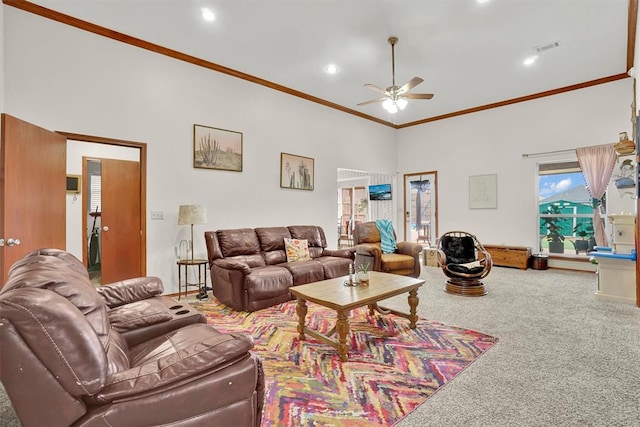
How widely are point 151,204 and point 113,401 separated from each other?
140 inches

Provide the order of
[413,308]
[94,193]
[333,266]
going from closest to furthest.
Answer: [413,308]
[333,266]
[94,193]

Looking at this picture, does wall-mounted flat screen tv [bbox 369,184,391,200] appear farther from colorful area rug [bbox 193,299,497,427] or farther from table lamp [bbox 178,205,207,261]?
table lamp [bbox 178,205,207,261]

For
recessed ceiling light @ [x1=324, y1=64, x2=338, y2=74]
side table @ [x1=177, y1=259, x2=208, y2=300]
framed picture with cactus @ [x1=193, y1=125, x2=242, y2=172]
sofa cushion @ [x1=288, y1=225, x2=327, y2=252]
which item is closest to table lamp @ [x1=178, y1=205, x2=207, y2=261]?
side table @ [x1=177, y1=259, x2=208, y2=300]

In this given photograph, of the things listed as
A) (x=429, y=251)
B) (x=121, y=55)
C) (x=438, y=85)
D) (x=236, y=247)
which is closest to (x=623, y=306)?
(x=429, y=251)

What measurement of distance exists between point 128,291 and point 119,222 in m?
3.14

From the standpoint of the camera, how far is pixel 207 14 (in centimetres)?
354

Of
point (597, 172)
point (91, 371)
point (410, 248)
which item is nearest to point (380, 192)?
point (410, 248)

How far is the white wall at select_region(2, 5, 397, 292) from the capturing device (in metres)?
3.44

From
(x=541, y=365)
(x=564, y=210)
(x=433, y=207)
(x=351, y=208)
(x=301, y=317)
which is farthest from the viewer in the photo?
(x=351, y=208)

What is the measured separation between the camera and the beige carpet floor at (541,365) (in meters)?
1.79

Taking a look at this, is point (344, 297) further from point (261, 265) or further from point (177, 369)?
point (261, 265)

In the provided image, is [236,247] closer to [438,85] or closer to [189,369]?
[189,369]

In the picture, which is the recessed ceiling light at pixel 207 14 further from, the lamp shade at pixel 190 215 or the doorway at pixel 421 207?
the doorway at pixel 421 207

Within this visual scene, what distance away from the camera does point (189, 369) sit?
118cm
